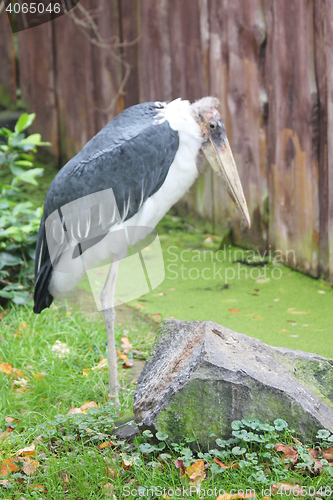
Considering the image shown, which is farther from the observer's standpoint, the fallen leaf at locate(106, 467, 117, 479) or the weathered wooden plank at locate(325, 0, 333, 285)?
the weathered wooden plank at locate(325, 0, 333, 285)

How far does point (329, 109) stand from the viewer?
3.57m

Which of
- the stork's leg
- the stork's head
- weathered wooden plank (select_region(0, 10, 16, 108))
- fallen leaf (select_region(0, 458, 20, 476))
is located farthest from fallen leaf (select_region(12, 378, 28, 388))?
weathered wooden plank (select_region(0, 10, 16, 108))

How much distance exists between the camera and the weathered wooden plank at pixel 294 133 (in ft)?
12.2

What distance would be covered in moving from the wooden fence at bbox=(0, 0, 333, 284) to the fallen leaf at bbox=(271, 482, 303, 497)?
82.2 inches

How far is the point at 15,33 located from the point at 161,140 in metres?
6.35

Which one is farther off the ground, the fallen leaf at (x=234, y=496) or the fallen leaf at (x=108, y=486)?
the fallen leaf at (x=234, y=496)

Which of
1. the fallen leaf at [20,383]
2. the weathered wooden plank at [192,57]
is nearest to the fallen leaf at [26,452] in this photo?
the fallen leaf at [20,383]

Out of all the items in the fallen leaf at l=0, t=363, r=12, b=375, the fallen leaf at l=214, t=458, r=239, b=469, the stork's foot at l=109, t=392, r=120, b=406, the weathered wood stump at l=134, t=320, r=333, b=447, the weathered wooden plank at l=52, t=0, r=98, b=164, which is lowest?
the stork's foot at l=109, t=392, r=120, b=406

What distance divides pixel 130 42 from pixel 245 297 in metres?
3.24

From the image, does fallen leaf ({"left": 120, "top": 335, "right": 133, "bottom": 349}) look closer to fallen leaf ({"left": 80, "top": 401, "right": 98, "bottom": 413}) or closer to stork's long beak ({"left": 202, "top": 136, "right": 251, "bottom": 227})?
fallen leaf ({"left": 80, "top": 401, "right": 98, "bottom": 413})

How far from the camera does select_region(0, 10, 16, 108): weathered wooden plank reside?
7.97 metres

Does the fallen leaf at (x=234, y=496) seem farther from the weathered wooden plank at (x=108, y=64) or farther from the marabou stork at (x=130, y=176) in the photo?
the weathered wooden plank at (x=108, y=64)

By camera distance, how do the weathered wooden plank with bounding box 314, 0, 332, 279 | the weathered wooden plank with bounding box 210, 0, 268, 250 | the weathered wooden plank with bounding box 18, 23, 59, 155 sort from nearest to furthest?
the weathered wooden plank with bounding box 314, 0, 332, 279 < the weathered wooden plank with bounding box 210, 0, 268, 250 < the weathered wooden plank with bounding box 18, 23, 59, 155

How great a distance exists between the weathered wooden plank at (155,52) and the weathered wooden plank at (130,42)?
129mm
